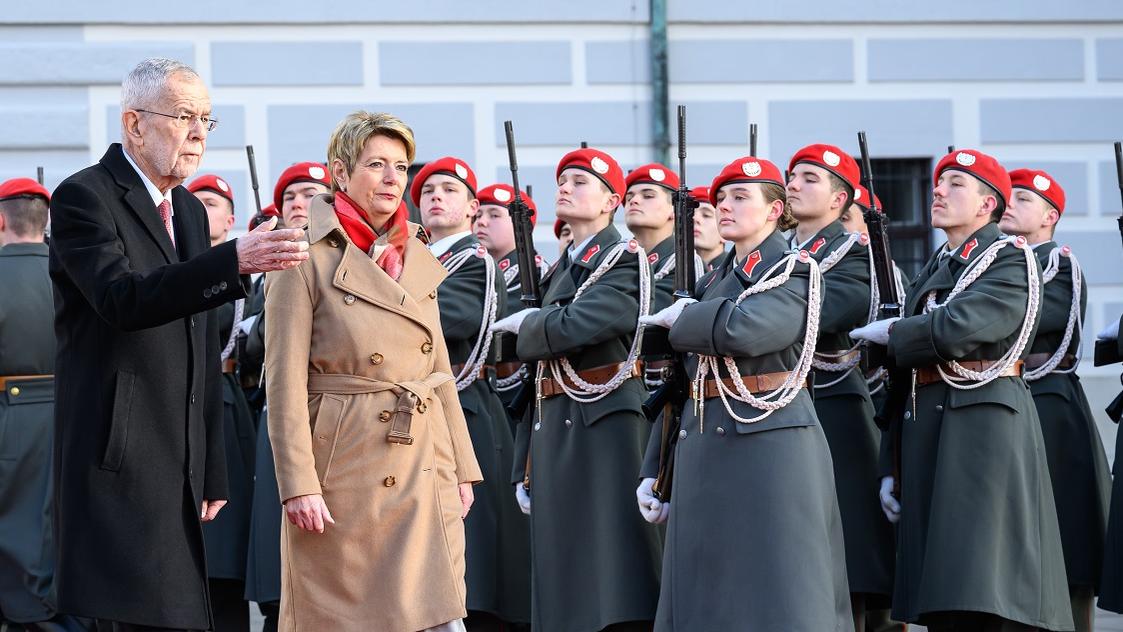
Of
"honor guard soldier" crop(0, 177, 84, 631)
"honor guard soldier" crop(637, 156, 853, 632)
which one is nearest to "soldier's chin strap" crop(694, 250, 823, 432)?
"honor guard soldier" crop(637, 156, 853, 632)

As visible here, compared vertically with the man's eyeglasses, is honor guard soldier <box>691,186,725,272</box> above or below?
below

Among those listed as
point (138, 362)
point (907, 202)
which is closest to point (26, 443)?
point (138, 362)

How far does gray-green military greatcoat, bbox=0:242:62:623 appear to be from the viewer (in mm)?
7242

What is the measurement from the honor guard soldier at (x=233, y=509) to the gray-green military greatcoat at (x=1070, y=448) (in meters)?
3.62

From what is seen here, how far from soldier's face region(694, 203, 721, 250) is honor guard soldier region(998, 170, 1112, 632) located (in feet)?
5.21

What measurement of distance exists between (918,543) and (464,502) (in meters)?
2.21

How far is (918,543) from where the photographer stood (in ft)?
21.1

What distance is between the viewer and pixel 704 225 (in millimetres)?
8352

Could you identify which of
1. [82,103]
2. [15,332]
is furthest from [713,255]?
[82,103]

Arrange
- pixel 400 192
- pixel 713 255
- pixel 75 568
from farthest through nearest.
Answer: pixel 713 255 < pixel 400 192 < pixel 75 568

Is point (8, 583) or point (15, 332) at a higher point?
point (15, 332)

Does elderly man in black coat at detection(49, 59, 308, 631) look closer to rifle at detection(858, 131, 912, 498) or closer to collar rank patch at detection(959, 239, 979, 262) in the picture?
rifle at detection(858, 131, 912, 498)

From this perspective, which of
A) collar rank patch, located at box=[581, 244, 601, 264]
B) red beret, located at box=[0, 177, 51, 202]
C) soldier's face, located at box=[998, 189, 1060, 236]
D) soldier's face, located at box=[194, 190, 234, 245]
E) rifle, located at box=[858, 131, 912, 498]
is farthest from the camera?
soldier's face, located at box=[194, 190, 234, 245]

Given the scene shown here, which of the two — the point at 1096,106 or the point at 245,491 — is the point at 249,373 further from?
the point at 1096,106
